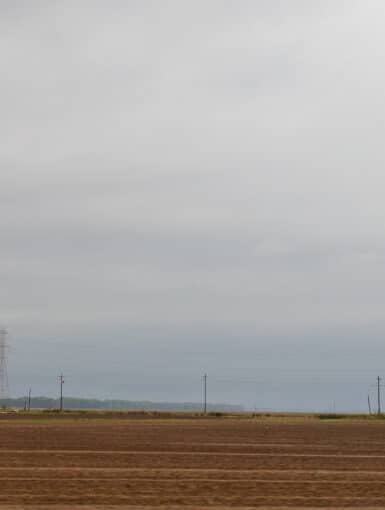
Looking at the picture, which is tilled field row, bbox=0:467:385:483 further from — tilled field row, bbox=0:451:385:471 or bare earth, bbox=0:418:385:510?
tilled field row, bbox=0:451:385:471

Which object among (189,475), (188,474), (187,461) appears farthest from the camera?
(187,461)

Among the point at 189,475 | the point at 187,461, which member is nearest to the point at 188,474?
the point at 189,475

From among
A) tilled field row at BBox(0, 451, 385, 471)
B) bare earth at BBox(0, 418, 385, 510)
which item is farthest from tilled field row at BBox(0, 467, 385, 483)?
tilled field row at BBox(0, 451, 385, 471)

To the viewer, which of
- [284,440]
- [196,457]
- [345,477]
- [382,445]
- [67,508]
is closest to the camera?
[67,508]

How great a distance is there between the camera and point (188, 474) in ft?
107

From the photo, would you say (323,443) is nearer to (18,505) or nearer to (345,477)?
(345,477)

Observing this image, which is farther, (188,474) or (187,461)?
(187,461)

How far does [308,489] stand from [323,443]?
25680mm

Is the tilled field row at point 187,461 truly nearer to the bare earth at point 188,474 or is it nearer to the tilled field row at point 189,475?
the bare earth at point 188,474

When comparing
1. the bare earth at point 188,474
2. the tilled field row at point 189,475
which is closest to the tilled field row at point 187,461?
the bare earth at point 188,474

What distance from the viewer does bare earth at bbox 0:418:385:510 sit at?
83.9 feet

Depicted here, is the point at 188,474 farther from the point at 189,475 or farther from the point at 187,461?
the point at 187,461

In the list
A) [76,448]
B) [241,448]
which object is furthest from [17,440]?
[241,448]

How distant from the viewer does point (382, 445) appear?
52344 millimetres
